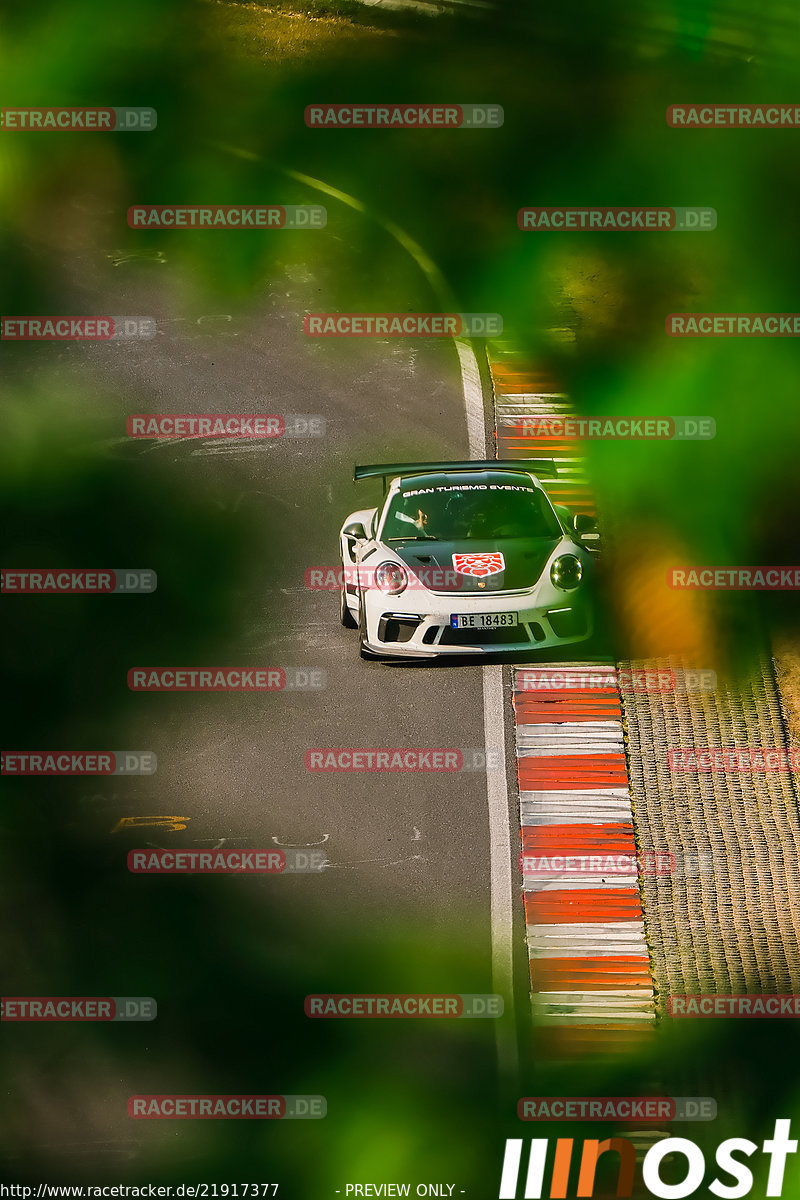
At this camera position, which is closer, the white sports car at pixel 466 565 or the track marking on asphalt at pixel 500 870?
the track marking on asphalt at pixel 500 870

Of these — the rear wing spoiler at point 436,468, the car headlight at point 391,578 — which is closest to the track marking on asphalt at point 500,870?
the car headlight at point 391,578

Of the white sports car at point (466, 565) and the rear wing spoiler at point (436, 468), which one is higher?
the rear wing spoiler at point (436, 468)

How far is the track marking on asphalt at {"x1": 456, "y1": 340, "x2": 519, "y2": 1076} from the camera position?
967 centimetres

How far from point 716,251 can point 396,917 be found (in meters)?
11.8

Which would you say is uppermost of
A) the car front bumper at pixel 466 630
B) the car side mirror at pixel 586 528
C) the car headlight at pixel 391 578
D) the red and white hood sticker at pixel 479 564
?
the car side mirror at pixel 586 528

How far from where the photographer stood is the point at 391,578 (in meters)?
11.0

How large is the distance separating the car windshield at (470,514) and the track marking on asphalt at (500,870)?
1631 mm

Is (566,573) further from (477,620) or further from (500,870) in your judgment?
(500,870)

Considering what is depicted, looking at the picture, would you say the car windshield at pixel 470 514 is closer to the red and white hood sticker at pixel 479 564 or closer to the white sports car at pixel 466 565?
the white sports car at pixel 466 565

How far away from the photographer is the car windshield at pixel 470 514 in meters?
11.4

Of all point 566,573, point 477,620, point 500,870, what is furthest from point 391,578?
point 500,870

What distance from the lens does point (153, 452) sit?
14.6m

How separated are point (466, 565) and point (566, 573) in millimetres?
943

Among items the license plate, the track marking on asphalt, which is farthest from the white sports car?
the track marking on asphalt
